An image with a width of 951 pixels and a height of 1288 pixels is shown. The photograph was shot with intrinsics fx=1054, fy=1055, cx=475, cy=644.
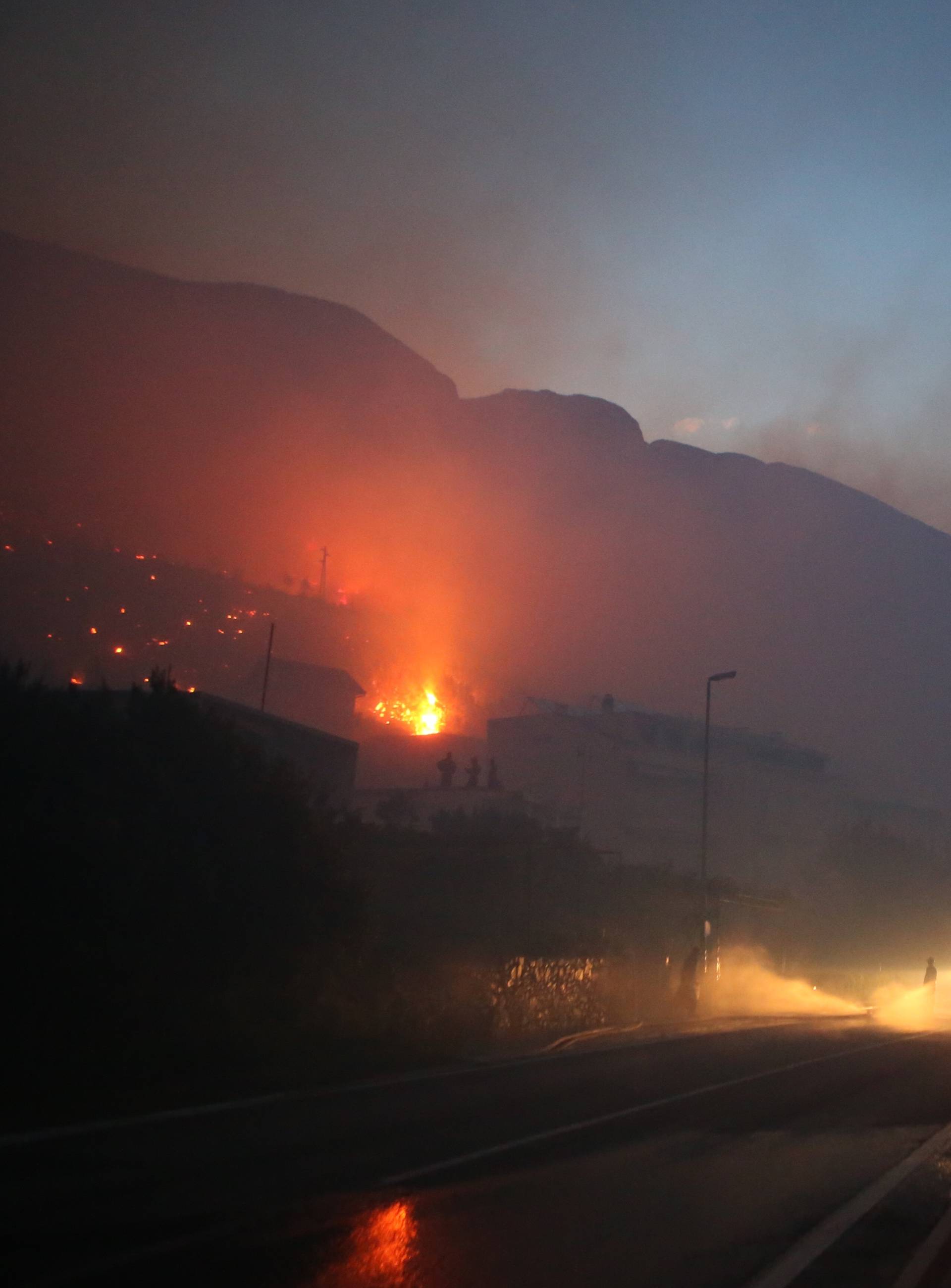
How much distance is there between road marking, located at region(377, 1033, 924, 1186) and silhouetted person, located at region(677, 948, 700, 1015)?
1080cm

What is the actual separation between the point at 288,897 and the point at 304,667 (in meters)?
49.8

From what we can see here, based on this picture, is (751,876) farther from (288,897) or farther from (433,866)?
(288,897)

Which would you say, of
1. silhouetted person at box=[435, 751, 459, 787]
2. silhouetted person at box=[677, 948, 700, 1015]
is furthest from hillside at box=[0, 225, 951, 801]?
silhouetted person at box=[677, 948, 700, 1015]

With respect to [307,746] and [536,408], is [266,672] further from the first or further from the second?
[536,408]

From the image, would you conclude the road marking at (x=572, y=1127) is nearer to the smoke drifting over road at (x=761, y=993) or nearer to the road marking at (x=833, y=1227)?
the road marking at (x=833, y=1227)

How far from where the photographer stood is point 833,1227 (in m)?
7.38

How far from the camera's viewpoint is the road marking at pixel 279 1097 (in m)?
8.74

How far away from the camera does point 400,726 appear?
3132 inches

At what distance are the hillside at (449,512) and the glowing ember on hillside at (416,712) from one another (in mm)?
22837

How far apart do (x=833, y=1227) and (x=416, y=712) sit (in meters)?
77.0

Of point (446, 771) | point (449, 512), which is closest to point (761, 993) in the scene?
point (446, 771)

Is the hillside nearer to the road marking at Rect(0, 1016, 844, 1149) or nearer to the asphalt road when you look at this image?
the road marking at Rect(0, 1016, 844, 1149)

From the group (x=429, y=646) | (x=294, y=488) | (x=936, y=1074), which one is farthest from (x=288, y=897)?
(x=294, y=488)

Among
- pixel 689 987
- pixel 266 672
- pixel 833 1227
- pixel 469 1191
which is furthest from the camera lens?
pixel 266 672
